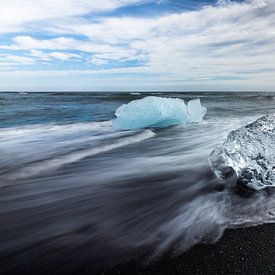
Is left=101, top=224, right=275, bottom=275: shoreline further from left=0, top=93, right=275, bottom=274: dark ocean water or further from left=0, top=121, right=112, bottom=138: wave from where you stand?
left=0, top=121, right=112, bottom=138: wave

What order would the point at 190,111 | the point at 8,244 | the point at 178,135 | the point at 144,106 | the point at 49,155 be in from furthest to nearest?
the point at 190,111 → the point at 144,106 → the point at 178,135 → the point at 49,155 → the point at 8,244

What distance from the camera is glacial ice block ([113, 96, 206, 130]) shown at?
350 inches

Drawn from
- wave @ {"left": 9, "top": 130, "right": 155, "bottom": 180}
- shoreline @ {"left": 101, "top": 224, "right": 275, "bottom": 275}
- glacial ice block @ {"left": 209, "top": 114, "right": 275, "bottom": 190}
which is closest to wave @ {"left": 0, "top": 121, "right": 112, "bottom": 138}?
wave @ {"left": 9, "top": 130, "right": 155, "bottom": 180}

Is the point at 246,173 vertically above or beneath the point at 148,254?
above

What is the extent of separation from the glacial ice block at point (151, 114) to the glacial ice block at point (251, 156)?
16.1ft

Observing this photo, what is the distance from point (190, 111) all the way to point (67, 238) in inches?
337

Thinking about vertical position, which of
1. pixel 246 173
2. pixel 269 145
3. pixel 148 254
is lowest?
pixel 148 254

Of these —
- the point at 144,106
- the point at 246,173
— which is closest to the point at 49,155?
the point at 246,173

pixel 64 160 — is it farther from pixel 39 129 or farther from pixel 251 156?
pixel 39 129

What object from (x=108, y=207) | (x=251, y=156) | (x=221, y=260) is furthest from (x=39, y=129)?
(x=221, y=260)

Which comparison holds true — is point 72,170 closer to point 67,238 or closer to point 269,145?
point 67,238

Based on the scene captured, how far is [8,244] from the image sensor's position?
229cm

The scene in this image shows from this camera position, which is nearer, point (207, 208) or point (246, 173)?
point (207, 208)

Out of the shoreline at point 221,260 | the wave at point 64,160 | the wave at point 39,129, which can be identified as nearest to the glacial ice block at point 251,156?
the shoreline at point 221,260
